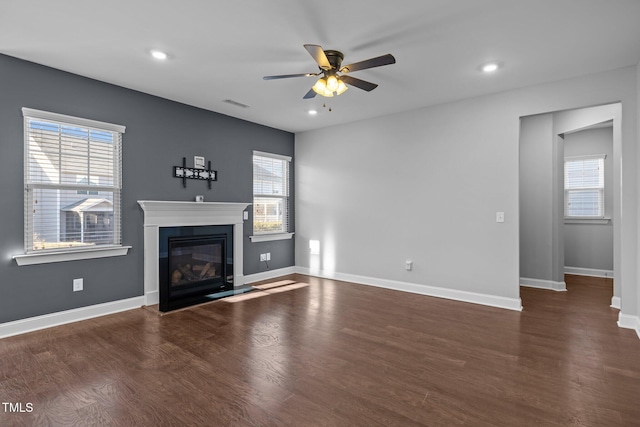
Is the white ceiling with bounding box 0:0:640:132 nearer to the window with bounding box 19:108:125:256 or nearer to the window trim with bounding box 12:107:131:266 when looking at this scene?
the window trim with bounding box 12:107:131:266

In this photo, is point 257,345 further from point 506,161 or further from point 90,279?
point 506,161

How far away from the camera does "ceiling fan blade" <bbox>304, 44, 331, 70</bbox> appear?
252 cm

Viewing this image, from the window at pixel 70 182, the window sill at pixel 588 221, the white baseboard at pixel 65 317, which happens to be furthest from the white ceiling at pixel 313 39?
the window sill at pixel 588 221

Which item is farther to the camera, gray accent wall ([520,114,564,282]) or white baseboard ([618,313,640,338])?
gray accent wall ([520,114,564,282])

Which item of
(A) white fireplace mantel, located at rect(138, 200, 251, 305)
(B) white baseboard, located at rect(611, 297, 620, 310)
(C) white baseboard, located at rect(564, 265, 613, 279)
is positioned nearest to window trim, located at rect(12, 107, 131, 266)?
(A) white fireplace mantel, located at rect(138, 200, 251, 305)

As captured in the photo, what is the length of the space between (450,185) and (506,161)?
0.76 meters

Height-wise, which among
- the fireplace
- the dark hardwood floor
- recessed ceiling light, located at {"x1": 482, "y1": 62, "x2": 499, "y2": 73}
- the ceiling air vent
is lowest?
the dark hardwood floor

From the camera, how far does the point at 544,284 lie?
528 cm

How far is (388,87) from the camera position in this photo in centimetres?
411

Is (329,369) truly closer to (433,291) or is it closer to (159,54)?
(433,291)

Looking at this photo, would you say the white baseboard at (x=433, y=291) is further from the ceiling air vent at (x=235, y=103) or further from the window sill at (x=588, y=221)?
the window sill at (x=588, y=221)

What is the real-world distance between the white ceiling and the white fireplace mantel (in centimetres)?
151

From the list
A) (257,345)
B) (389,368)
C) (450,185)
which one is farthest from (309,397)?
(450,185)

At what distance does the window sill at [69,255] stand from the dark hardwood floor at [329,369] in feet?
2.39
